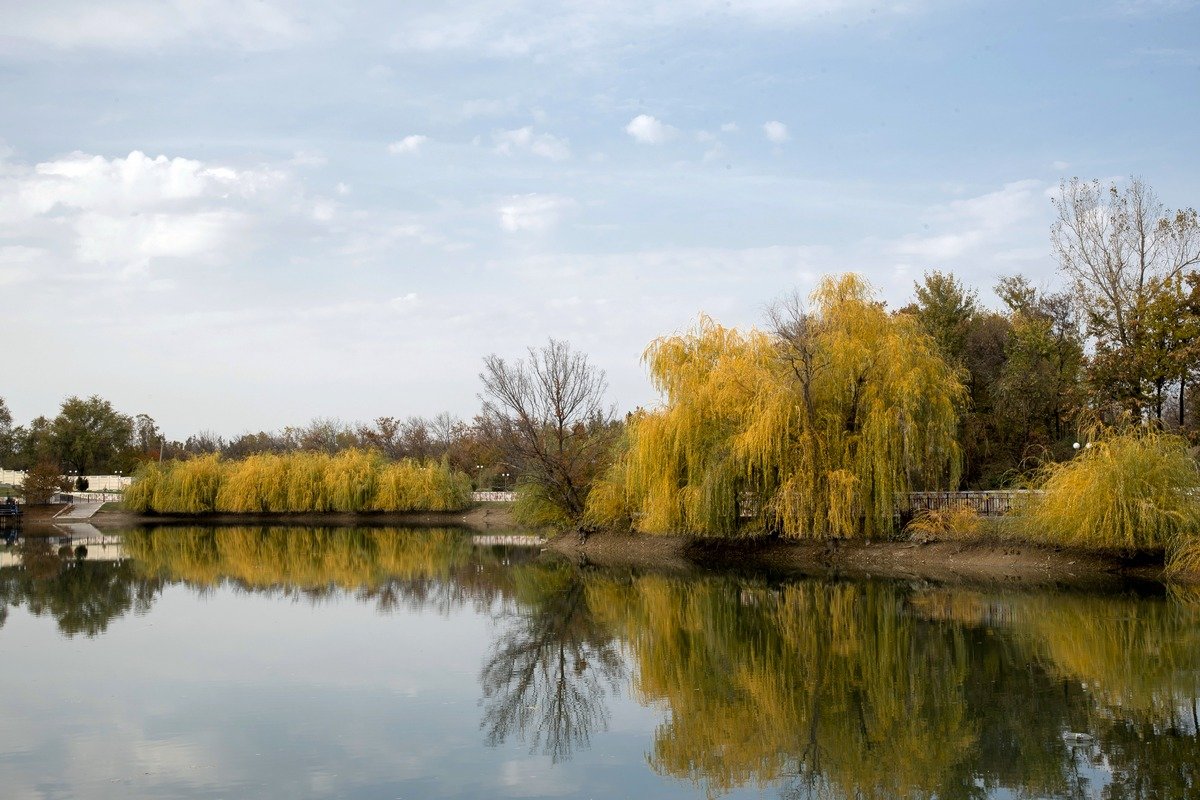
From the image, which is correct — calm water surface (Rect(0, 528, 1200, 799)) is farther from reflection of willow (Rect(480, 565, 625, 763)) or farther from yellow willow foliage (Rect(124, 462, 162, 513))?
yellow willow foliage (Rect(124, 462, 162, 513))

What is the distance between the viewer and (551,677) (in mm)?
14859

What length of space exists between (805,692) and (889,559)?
15677mm

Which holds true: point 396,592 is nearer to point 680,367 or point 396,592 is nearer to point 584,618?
point 584,618

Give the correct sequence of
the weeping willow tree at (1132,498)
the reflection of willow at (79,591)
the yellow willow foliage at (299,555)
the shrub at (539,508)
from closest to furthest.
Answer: the reflection of willow at (79,591) → the weeping willow tree at (1132,498) → the yellow willow foliage at (299,555) → the shrub at (539,508)

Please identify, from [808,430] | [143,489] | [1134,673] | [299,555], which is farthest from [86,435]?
[1134,673]

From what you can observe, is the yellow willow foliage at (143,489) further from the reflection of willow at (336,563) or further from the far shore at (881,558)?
the far shore at (881,558)

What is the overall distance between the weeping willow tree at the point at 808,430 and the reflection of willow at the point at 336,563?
19.5 feet

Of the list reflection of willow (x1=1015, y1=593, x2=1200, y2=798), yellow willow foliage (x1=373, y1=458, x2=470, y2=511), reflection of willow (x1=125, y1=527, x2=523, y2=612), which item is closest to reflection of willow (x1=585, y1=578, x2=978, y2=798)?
reflection of willow (x1=1015, y1=593, x2=1200, y2=798)

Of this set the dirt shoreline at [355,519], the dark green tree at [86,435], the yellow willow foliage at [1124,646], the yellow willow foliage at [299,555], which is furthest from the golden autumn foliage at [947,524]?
the dark green tree at [86,435]

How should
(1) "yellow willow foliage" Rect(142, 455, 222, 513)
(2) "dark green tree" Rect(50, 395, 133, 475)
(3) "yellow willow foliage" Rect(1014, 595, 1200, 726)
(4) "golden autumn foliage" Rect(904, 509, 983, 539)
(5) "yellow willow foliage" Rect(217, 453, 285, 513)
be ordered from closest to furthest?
(3) "yellow willow foliage" Rect(1014, 595, 1200, 726) → (4) "golden autumn foliage" Rect(904, 509, 983, 539) → (5) "yellow willow foliage" Rect(217, 453, 285, 513) → (1) "yellow willow foliage" Rect(142, 455, 222, 513) → (2) "dark green tree" Rect(50, 395, 133, 475)

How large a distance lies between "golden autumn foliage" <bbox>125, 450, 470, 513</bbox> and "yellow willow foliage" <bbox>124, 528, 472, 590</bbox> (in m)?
5.35

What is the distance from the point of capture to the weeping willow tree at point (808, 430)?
28172 millimetres

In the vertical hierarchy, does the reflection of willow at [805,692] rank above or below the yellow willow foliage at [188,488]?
below

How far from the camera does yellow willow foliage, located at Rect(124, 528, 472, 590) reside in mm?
28469
